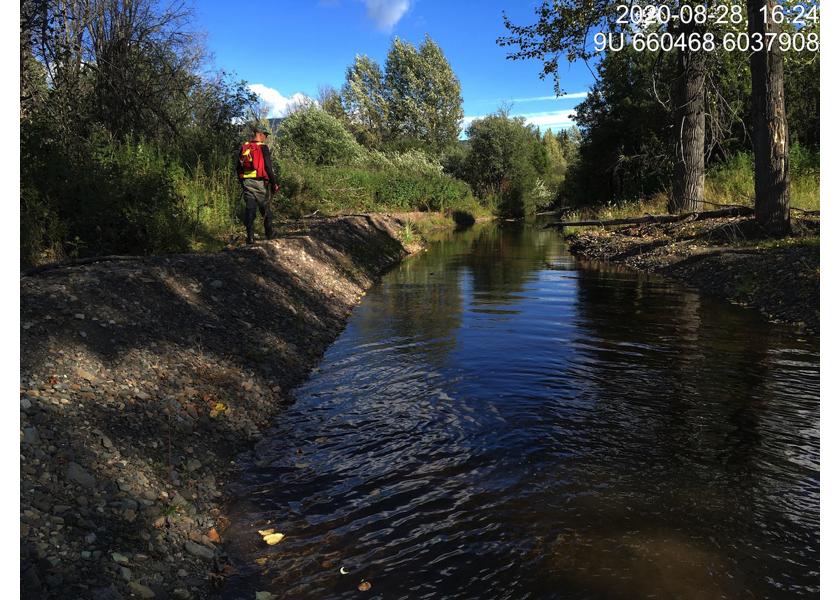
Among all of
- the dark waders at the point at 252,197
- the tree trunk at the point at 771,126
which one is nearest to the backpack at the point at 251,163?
the dark waders at the point at 252,197

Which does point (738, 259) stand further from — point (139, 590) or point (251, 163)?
point (139, 590)

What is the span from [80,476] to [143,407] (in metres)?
1.16

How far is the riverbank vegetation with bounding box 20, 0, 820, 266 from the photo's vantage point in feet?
27.9

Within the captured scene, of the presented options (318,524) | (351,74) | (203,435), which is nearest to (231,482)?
(203,435)

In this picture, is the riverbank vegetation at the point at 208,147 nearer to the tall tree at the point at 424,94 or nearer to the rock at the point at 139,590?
Result: the rock at the point at 139,590

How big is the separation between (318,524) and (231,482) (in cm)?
99

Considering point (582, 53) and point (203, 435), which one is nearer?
point (203, 435)

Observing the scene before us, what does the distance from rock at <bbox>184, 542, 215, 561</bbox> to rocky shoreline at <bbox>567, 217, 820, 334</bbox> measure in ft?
28.3

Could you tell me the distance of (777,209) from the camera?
12781mm

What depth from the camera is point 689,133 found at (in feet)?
58.1

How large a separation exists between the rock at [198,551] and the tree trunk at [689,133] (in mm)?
17754

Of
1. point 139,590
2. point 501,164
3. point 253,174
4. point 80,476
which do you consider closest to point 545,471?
point 139,590

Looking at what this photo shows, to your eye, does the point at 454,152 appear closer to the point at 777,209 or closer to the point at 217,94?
the point at 217,94

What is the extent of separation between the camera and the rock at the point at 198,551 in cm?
351
